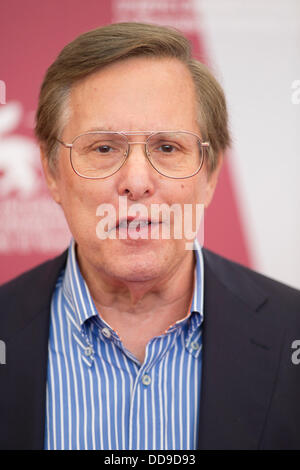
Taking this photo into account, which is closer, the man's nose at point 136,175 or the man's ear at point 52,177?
the man's nose at point 136,175

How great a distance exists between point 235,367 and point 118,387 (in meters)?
0.37

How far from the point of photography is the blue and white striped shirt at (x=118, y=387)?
1.49 meters

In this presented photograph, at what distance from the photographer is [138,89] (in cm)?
148

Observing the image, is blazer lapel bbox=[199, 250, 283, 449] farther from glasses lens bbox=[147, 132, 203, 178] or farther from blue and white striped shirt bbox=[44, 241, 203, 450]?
glasses lens bbox=[147, 132, 203, 178]

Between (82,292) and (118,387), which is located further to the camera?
(82,292)

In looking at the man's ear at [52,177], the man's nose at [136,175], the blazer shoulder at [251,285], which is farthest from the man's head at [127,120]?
the blazer shoulder at [251,285]

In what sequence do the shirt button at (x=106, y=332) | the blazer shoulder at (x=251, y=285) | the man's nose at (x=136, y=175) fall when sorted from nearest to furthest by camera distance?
the man's nose at (x=136, y=175), the shirt button at (x=106, y=332), the blazer shoulder at (x=251, y=285)

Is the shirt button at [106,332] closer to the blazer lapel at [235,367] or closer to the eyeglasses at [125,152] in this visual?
the blazer lapel at [235,367]

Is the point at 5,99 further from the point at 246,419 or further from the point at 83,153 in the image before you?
the point at 246,419

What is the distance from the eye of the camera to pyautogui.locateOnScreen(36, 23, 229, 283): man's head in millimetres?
1471

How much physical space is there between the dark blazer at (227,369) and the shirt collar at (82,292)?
0.11ft

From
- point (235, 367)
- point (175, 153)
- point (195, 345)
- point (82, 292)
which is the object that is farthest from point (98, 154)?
point (235, 367)

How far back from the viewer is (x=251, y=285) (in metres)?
1.78

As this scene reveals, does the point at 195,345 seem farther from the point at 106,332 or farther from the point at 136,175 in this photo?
the point at 136,175
